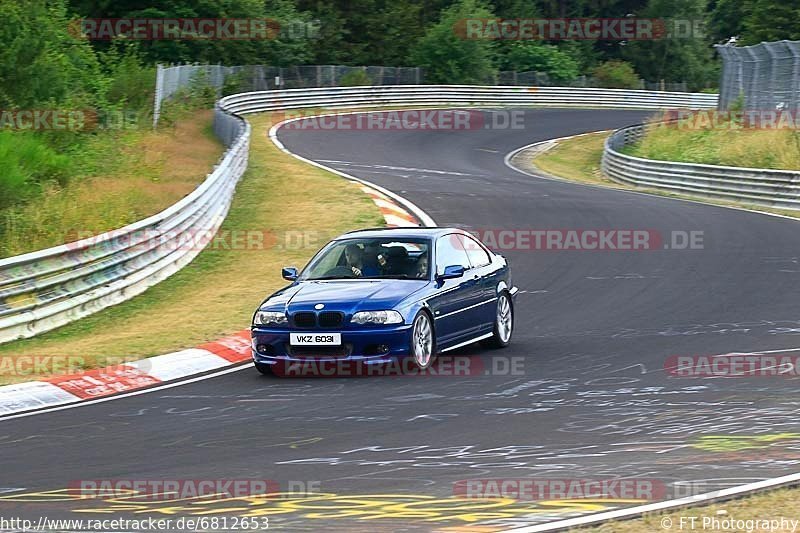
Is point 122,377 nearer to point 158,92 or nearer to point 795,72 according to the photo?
point 795,72

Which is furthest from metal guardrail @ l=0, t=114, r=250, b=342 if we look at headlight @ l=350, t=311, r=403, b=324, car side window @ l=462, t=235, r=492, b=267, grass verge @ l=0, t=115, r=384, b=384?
car side window @ l=462, t=235, r=492, b=267

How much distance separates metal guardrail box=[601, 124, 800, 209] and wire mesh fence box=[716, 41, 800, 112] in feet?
13.5

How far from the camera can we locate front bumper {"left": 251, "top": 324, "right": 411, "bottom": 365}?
11719mm

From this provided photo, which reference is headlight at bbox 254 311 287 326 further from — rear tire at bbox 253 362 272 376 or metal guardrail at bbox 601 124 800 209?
metal guardrail at bbox 601 124 800 209

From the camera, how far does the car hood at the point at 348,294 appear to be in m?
11.9

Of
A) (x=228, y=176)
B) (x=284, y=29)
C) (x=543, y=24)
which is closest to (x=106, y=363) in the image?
(x=228, y=176)

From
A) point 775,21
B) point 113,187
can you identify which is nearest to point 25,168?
point 113,187

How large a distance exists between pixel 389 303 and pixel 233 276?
719 cm

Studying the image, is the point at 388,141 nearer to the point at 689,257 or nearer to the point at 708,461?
the point at 689,257

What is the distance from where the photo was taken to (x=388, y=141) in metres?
45.3

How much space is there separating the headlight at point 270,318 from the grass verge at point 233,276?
1.60 m

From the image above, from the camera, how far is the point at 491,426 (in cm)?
928

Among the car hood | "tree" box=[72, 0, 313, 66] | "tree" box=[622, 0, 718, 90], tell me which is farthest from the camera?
"tree" box=[622, 0, 718, 90]

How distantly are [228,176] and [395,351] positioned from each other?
13606 millimetres
